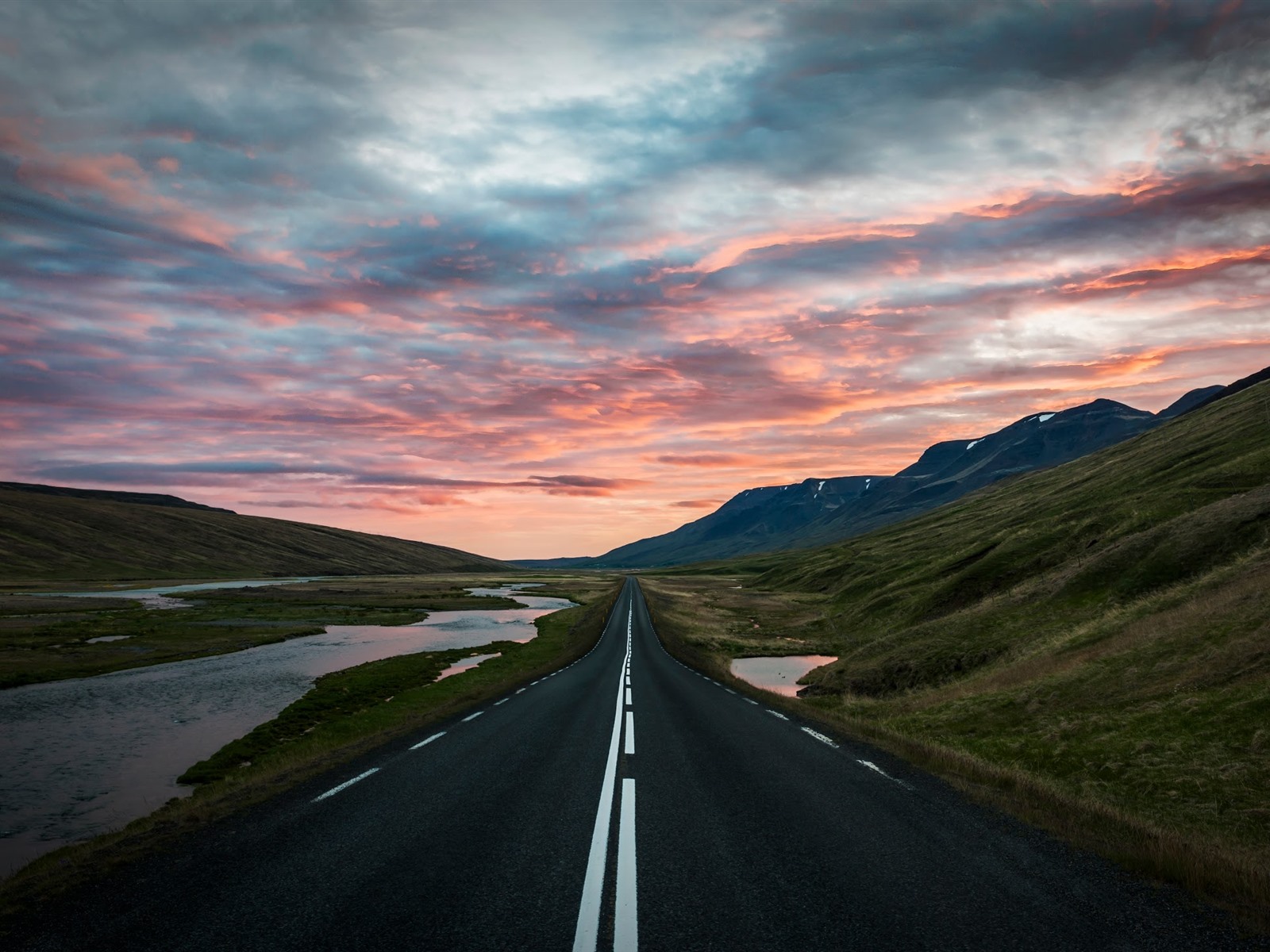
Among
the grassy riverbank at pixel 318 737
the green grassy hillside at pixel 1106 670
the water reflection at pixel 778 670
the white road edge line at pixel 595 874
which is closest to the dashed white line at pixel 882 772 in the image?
the green grassy hillside at pixel 1106 670

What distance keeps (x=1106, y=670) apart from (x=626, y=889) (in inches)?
791

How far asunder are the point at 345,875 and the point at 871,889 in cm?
626

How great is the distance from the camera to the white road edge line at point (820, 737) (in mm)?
15852

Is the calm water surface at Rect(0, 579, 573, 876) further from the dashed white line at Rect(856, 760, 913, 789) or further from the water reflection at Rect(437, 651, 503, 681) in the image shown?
the dashed white line at Rect(856, 760, 913, 789)

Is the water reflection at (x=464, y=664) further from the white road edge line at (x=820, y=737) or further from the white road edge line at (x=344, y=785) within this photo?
the white road edge line at (x=820, y=737)

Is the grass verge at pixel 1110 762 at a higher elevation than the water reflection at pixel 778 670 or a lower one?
higher

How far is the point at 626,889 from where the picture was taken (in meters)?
7.23

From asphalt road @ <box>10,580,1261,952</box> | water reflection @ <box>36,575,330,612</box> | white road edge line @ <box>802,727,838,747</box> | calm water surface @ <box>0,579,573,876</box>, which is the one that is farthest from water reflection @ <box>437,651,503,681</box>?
water reflection @ <box>36,575,330,612</box>

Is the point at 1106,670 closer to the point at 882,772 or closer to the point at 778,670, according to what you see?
→ the point at 882,772

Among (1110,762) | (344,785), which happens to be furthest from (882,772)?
(344,785)

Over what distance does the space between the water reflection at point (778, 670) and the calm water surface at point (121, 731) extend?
25.6 m

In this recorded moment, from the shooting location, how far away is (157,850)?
907cm

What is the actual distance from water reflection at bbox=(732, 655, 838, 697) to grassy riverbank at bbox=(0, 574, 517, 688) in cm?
4107

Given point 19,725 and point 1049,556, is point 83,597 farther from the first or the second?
point 1049,556
